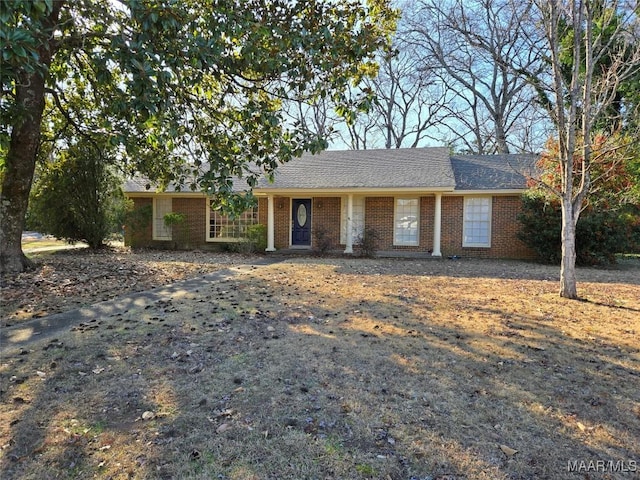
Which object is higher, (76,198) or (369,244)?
(76,198)

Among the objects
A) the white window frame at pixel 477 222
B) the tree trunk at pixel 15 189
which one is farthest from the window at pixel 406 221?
the tree trunk at pixel 15 189

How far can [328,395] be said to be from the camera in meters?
3.24

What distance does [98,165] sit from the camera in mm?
14000

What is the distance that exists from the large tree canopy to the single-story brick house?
6.68 m

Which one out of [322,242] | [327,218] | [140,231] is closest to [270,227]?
[322,242]

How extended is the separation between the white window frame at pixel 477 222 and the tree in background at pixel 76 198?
12321mm

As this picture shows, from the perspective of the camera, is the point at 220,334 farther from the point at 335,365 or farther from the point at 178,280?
the point at 178,280

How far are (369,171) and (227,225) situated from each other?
6182 mm

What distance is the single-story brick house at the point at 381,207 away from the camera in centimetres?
1405

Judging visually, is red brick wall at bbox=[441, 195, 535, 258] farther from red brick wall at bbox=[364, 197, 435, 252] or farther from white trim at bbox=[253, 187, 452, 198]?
white trim at bbox=[253, 187, 452, 198]

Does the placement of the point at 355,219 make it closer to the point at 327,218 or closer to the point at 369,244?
the point at 327,218

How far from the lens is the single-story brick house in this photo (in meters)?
14.0

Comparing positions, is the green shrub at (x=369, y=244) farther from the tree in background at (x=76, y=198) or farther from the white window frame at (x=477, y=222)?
the tree in background at (x=76, y=198)

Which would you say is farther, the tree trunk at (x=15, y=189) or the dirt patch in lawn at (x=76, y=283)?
the tree trunk at (x=15, y=189)
